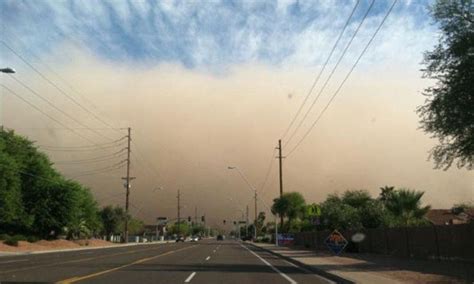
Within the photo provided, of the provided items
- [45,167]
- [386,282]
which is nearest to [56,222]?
[45,167]

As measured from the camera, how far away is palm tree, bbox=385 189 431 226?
1825 inches

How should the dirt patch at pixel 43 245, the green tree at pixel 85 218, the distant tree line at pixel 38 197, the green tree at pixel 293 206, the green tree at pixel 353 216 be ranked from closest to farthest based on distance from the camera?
1. the green tree at pixel 353 216
2. the dirt patch at pixel 43 245
3. the distant tree line at pixel 38 197
4. the green tree at pixel 85 218
5. the green tree at pixel 293 206

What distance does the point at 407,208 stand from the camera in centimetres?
4659

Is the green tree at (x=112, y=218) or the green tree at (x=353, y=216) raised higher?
the green tree at (x=112, y=218)

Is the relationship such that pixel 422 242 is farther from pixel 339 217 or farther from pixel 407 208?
pixel 339 217

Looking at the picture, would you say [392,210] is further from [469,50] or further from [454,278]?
[454,278]

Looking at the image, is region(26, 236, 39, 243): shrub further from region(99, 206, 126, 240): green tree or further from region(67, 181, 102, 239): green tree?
region(99, 206, 126, 240): green tree

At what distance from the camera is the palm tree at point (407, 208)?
46.3m

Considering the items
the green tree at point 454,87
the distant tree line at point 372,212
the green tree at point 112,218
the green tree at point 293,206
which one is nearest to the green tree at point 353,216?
the distant tree line at point 372,212

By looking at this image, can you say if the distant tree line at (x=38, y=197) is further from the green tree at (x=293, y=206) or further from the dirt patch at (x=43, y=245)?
the green tree at (x=293, y=206)

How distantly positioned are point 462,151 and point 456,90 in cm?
279

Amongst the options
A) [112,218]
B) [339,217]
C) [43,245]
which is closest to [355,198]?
[339,217]

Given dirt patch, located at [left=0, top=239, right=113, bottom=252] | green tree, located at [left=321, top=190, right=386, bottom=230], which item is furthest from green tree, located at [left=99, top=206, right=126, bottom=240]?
green tree, located at [left=321, top=190, right=386, bottom=230]

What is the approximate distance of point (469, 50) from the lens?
24547 mm
